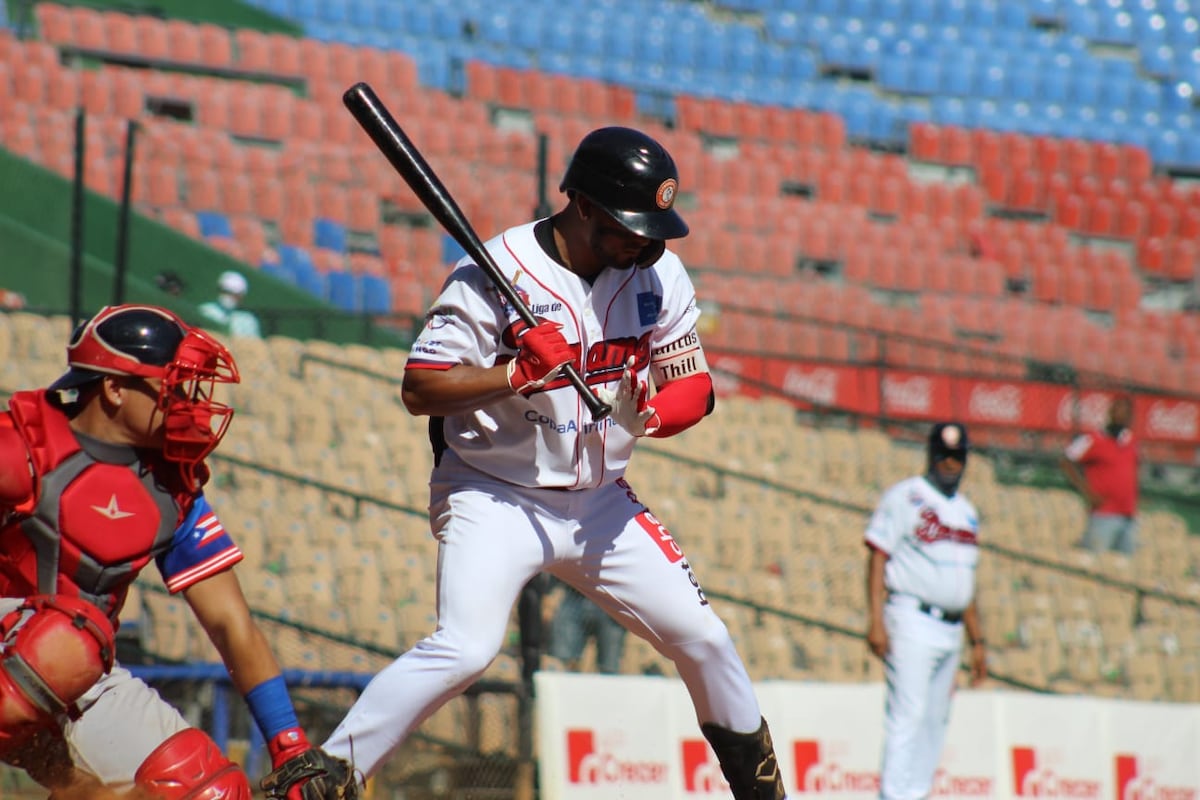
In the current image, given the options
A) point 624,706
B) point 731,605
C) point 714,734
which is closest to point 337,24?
point 731,605

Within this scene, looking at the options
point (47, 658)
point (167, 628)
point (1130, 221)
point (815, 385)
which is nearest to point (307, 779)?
point (47, 658)

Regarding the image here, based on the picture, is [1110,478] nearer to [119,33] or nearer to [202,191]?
[202,191]

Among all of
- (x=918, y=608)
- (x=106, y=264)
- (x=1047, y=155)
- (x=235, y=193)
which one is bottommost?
(x=918, y=608)

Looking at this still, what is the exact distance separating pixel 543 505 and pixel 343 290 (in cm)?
841

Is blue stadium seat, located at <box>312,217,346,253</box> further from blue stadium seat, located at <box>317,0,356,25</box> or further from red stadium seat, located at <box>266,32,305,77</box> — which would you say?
blue stadium seat, located at <box>317,0,356,25</box>

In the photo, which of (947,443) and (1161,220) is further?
(1161,220)

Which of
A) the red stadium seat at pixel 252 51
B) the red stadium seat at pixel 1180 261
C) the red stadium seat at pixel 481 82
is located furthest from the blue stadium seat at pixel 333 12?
A: the red stadium seat at pixel 1180 261

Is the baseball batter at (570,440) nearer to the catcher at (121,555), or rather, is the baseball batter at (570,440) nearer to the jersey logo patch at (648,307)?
the jersey logo patch at (648,307)

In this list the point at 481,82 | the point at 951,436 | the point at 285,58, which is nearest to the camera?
the point at 951,436

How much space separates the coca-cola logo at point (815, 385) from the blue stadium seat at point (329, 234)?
4.17 meters

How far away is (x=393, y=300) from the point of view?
12.1 meters

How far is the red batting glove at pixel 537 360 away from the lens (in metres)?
3.84

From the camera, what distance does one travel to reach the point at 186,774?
3479 mm

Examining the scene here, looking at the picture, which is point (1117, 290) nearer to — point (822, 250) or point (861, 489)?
point (822, 250)
